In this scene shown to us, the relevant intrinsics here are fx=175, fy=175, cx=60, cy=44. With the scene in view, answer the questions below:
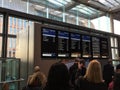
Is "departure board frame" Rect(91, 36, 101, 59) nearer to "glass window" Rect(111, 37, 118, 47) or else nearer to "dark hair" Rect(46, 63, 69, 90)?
"dark hair" Rect(46, 63, 69, 90)

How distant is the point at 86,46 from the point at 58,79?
11.5 ft

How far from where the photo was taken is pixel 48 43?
4.06m

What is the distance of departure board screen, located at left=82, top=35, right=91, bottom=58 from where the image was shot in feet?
16.2

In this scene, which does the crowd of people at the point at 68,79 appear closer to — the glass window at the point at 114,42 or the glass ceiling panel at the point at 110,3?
the glass ceiling panel at the point at 110,3

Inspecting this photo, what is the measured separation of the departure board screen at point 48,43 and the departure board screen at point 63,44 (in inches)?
6.5

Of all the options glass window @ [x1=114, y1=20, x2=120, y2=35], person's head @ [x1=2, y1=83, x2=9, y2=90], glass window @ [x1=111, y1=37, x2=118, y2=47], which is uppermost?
glass window @ [x1=114, y1=20, x2=120, y2=35]

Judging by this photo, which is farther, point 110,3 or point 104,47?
point 110,3


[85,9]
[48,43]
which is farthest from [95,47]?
[85,9]

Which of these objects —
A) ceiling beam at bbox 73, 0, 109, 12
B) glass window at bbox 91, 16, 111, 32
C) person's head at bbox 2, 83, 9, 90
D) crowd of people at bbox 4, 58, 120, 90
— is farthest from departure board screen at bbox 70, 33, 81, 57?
glass window at bbox 91, 16, 111, 32

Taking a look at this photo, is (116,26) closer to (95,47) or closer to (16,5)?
(95,47)

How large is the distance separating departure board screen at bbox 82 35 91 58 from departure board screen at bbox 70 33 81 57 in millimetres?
214

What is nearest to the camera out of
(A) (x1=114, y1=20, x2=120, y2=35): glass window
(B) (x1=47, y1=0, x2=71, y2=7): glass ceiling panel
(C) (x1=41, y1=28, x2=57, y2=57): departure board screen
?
(C) (x1=41, y1=28, x2=57, y2=57): departure board screen

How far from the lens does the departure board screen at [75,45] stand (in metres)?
4.60

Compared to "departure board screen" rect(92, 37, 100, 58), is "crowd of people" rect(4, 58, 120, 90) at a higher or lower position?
lower
